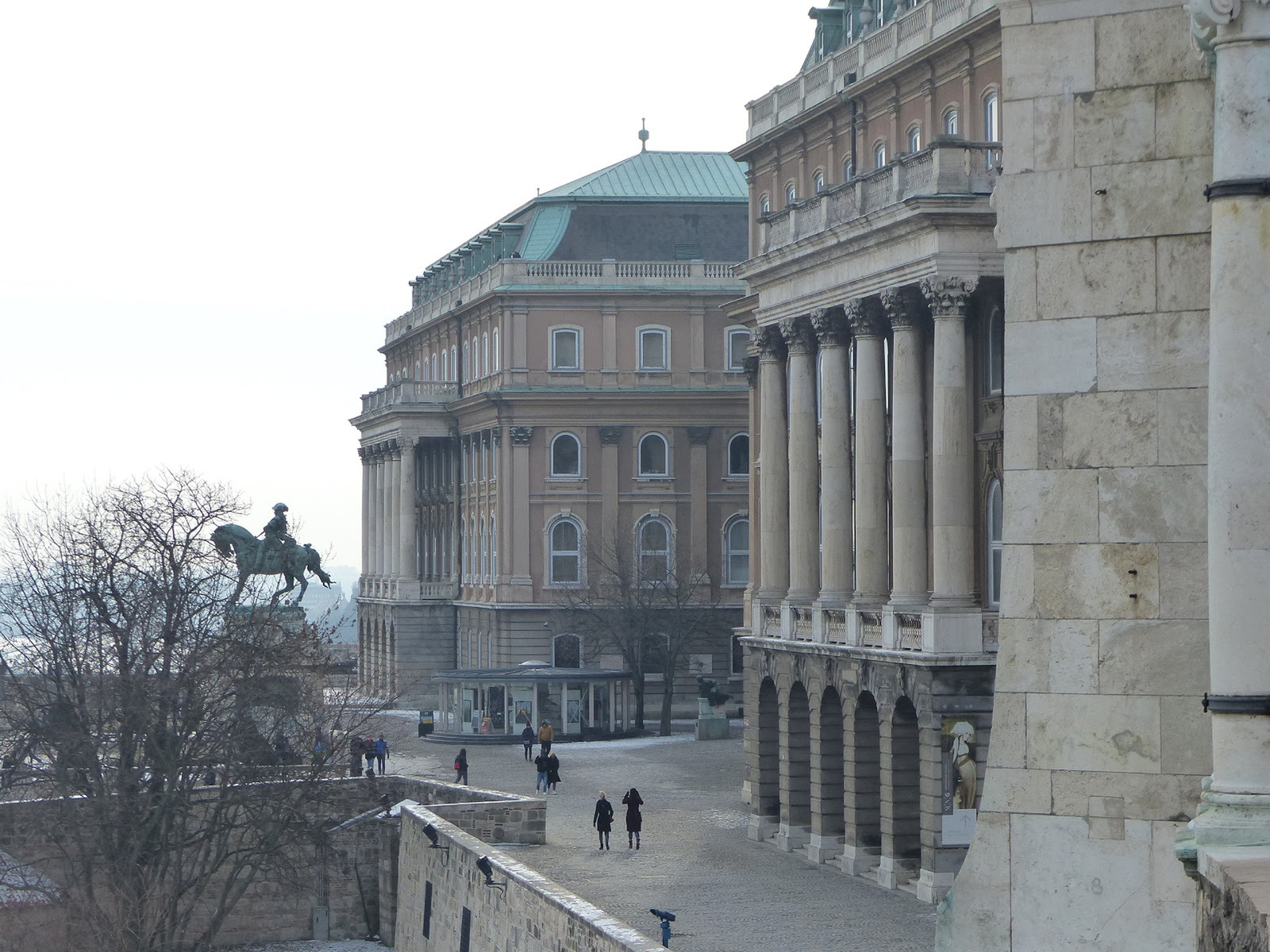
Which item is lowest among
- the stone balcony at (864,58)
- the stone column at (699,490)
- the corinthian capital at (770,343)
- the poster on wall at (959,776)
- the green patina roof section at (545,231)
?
the poster on wall at (959,776)

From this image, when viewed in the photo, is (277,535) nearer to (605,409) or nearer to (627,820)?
(627,820)

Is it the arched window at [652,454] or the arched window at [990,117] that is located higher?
the arched window at [990,117]

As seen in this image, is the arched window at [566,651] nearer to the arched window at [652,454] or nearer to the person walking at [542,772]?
the arched window at [652,454]

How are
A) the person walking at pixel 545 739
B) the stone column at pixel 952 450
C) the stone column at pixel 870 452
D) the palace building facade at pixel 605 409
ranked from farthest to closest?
the palace building facade at pixel 605 409, the person walking at pixel 545 739, the stone column at pixel 870 452, the stone column at pixel 952 450

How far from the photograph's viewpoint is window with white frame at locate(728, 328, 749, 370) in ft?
333

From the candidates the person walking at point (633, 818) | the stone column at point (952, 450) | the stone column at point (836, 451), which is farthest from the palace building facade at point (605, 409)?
the stone column at point (952, 450)

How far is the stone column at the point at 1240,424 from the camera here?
36.6ft

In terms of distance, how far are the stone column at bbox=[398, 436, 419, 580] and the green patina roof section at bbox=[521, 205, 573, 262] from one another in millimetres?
14143

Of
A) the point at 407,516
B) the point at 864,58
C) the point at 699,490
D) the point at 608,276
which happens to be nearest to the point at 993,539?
the point at 864,58

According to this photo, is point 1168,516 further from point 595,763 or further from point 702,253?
point 702,253

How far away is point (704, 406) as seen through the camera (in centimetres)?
10219

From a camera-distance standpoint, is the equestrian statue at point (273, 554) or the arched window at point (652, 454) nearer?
the equestrian statue at point (273, 554)

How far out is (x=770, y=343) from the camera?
59125 mm

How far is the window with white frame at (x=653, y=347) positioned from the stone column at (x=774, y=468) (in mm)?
42868
